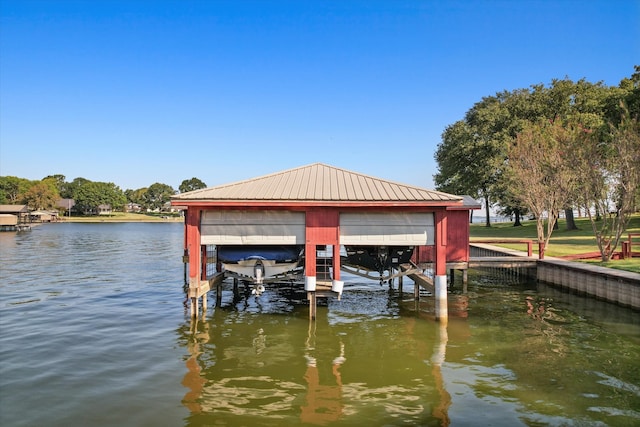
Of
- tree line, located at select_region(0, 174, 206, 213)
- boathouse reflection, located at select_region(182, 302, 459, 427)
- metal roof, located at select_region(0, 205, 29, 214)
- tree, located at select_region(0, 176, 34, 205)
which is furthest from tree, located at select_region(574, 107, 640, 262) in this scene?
tree, located at select_region(0, 176, 34, 205)

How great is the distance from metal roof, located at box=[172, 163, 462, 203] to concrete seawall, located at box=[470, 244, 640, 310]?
27.1ft

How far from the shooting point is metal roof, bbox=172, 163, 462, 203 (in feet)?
46.6

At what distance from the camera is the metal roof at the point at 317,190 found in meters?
14.2

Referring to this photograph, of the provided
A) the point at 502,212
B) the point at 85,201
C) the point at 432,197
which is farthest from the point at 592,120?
the point at 85,201

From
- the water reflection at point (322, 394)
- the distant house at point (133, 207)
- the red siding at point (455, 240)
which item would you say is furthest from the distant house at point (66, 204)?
the water reflection at point (322, 394)

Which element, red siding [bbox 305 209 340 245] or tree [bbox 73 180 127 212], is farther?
tree [bbox 73 180 127 212]

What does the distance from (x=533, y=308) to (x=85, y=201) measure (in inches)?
5633

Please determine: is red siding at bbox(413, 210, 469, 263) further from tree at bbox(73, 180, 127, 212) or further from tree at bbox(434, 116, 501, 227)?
tree at bbox(73, 180, 127, 212)

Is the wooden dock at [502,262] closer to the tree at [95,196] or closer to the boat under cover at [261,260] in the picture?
the boat under cover at [261,260]

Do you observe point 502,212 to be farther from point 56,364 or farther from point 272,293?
point 56,364

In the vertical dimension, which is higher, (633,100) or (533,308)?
(633,100)

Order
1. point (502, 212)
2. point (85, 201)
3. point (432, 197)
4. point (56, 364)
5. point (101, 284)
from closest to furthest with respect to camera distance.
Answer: point (56, 364)
point (432, 197)
point (101, 284)
point (502, 212)
point (85, 201)

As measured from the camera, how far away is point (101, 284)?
963 inches

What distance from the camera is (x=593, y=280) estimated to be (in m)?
19.6
